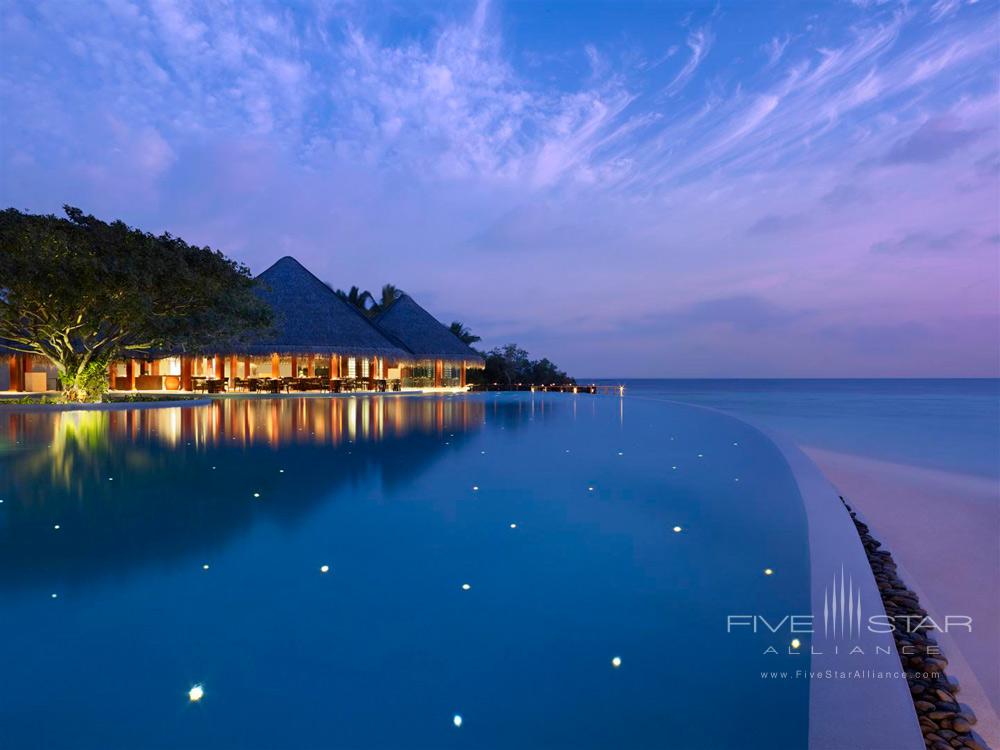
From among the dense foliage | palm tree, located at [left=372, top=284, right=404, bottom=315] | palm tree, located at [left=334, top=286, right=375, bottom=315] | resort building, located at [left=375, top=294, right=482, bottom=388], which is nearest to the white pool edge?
resort building, located at [left=375, top=294, right=482, bottom=388]

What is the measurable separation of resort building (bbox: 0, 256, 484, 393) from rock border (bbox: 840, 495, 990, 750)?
65.5ft

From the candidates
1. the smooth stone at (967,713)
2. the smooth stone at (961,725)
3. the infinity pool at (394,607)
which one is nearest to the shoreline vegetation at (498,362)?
the infinity pool at (394,607)

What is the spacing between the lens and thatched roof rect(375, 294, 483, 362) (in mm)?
28484

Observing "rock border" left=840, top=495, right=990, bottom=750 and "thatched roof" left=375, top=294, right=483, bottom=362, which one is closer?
"rock border" left=840, top=495, right=990, bottom=750

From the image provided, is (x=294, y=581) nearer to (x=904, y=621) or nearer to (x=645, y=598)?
(x=645, y=598)

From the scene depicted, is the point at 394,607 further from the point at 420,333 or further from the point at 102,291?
the point at 420,333

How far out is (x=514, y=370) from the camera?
3450 centimetres

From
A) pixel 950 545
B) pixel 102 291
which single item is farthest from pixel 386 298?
pixel 950 545

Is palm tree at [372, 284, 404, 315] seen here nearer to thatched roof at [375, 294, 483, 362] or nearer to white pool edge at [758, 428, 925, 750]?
thatched roof at [375, 294, 483, 362]

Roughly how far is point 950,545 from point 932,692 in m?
4.31

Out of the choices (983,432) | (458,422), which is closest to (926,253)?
(983,432)

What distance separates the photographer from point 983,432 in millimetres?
18797

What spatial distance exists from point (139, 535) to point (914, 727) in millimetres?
4230

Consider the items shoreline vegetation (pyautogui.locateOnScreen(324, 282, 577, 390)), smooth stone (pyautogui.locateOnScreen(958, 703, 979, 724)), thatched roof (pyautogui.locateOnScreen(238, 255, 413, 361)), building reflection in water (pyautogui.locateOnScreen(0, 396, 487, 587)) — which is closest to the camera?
smooth stone (pyautogui.locateOnScreen(958, 703, 979, 724))
